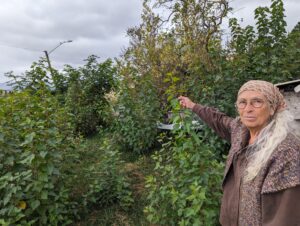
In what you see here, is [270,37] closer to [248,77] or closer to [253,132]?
[248,77]

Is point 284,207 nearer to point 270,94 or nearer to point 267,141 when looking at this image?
point 267,141

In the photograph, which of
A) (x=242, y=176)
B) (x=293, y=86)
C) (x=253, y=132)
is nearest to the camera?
(x=242, y=176)

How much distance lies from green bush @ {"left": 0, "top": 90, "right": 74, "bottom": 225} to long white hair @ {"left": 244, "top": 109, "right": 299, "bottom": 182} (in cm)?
205

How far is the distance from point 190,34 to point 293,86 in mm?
3338

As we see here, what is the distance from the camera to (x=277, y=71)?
13.8 ft

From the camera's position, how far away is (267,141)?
63.0 inches

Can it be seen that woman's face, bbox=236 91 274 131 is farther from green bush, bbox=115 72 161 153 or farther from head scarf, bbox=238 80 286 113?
green bush, bbox=115 72 161 153

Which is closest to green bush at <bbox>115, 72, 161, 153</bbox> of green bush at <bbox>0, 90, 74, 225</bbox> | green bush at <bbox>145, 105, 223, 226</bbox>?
green bush at <bbox>0, 90, 74, 225</bbox>

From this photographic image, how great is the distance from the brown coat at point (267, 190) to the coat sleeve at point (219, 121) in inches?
17.3

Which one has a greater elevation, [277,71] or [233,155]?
[277,71]

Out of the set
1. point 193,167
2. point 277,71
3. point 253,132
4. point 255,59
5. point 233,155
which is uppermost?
point 255,59

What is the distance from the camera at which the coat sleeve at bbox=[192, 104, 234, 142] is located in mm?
2326

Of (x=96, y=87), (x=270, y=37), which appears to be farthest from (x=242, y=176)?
(x=96, y=87)

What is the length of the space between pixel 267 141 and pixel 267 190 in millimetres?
282
